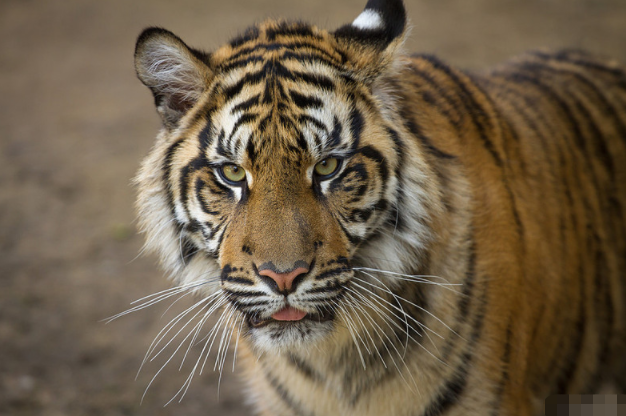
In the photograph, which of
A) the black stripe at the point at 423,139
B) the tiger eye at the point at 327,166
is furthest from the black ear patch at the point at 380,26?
the tiger eye at the point at 327,166

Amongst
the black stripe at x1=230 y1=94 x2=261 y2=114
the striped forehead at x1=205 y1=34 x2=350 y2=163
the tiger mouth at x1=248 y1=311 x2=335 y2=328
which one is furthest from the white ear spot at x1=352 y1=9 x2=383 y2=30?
the tiger mouth at x1=248 y1=311 x2=335 y2=328

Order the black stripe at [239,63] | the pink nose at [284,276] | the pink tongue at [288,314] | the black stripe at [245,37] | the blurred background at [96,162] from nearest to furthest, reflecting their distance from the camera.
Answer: the pink nose at [284,276] → the pink tongue at [288,314] → the black stripe at [239,63] → the black stripe at [245,37] → the blurred background at [96,162]

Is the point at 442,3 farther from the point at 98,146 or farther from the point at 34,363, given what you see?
the point at 34,363

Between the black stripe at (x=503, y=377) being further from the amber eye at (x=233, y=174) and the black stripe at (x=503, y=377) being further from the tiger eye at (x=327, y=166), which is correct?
the amber eye at (x=233, y=174)

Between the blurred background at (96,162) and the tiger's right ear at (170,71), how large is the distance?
0.70m

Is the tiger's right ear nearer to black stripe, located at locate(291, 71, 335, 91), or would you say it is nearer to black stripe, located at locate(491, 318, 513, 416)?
black stripe, located at locate(291, 71, 335, 91)

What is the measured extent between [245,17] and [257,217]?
5.05m

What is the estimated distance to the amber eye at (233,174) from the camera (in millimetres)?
1654

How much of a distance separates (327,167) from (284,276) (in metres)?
0.30

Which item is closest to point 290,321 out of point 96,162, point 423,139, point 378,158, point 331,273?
point 331,273

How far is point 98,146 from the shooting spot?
4.78 m

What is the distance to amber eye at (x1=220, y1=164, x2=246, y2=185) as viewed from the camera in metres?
1.65

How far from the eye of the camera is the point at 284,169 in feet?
5.20

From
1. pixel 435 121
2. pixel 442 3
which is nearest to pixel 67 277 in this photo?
pixel 435 121
